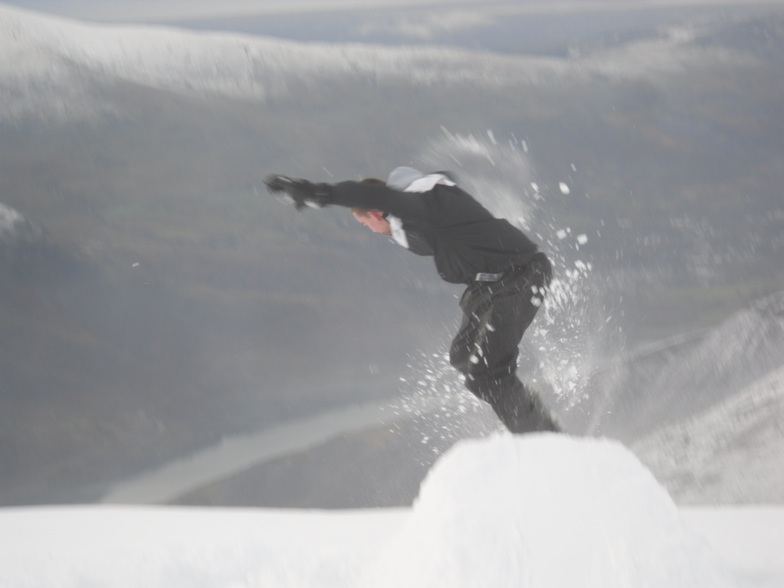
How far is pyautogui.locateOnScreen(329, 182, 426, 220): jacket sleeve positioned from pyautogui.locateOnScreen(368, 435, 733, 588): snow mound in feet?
2.02

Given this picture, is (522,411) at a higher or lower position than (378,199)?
lower

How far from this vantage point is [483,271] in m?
1.71

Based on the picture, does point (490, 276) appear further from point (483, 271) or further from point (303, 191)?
point (303, 191)

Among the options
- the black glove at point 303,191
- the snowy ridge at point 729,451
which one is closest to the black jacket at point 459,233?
the black glove at point 303,191

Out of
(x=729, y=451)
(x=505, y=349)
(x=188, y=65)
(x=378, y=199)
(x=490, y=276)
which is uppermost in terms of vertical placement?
(x=378, y=199)

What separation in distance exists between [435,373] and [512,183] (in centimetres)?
102

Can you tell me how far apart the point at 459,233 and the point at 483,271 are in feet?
0.36

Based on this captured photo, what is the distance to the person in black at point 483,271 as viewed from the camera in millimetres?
1668

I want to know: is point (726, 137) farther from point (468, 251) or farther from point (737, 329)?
point (468, 251)

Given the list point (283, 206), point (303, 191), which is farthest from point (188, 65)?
point (303, 191)

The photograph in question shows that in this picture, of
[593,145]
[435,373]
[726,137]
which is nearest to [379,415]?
[435,373]

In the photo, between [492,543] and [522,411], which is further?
[522,411]

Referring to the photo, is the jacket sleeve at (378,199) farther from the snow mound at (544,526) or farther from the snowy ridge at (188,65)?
the snowy ridge at (188,65)

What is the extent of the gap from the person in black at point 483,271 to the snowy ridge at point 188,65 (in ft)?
5.41
